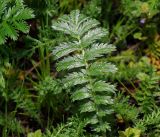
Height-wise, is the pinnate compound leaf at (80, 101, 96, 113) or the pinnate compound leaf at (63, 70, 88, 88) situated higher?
the pinnate compound leaf at (63, 70, 88, 88)

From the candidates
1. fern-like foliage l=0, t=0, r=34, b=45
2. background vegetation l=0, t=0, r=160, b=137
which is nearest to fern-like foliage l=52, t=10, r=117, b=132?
background vegetation l=0, t=0, r=160, b=137

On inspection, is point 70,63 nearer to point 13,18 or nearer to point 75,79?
point 75,79

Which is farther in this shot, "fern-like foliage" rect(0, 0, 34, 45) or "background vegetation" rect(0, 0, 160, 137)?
"background vegetation" rect(0, 0, 160, 137)

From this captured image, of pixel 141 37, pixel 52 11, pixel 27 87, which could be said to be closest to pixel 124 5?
pixel 141 37

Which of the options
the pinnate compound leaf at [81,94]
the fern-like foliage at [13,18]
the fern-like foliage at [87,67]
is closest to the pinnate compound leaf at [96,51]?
the fern-like foliage at [87,67]

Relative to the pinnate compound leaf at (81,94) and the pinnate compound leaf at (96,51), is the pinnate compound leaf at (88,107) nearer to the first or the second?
the pinnate compound leaf at (81,94)

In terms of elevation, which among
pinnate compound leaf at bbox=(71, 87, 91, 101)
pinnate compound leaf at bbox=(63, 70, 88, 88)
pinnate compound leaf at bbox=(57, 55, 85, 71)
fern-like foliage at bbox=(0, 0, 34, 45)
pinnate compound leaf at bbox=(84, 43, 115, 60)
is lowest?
pinnate compound leaf at bbox=(71, 87, 91, 101)

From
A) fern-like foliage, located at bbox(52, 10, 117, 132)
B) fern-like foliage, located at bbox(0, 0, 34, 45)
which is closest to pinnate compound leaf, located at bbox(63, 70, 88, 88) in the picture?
fern-like foliage, located at bbox(52, 10, 117, 132)

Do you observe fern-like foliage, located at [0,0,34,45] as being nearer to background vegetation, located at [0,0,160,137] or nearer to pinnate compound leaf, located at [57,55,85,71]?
background vegetation, located at [0,0,160,137]

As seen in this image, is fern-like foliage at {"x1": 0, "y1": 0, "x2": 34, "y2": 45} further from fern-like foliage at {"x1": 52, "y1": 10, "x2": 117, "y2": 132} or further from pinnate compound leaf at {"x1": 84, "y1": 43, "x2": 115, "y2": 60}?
pinnate compound leaf at {"x1": 84, "y1": 43, "x2": 115, "y2": 60}

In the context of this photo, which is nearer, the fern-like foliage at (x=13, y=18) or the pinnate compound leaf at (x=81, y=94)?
the fern-like foliage at (x=13, y=18)
